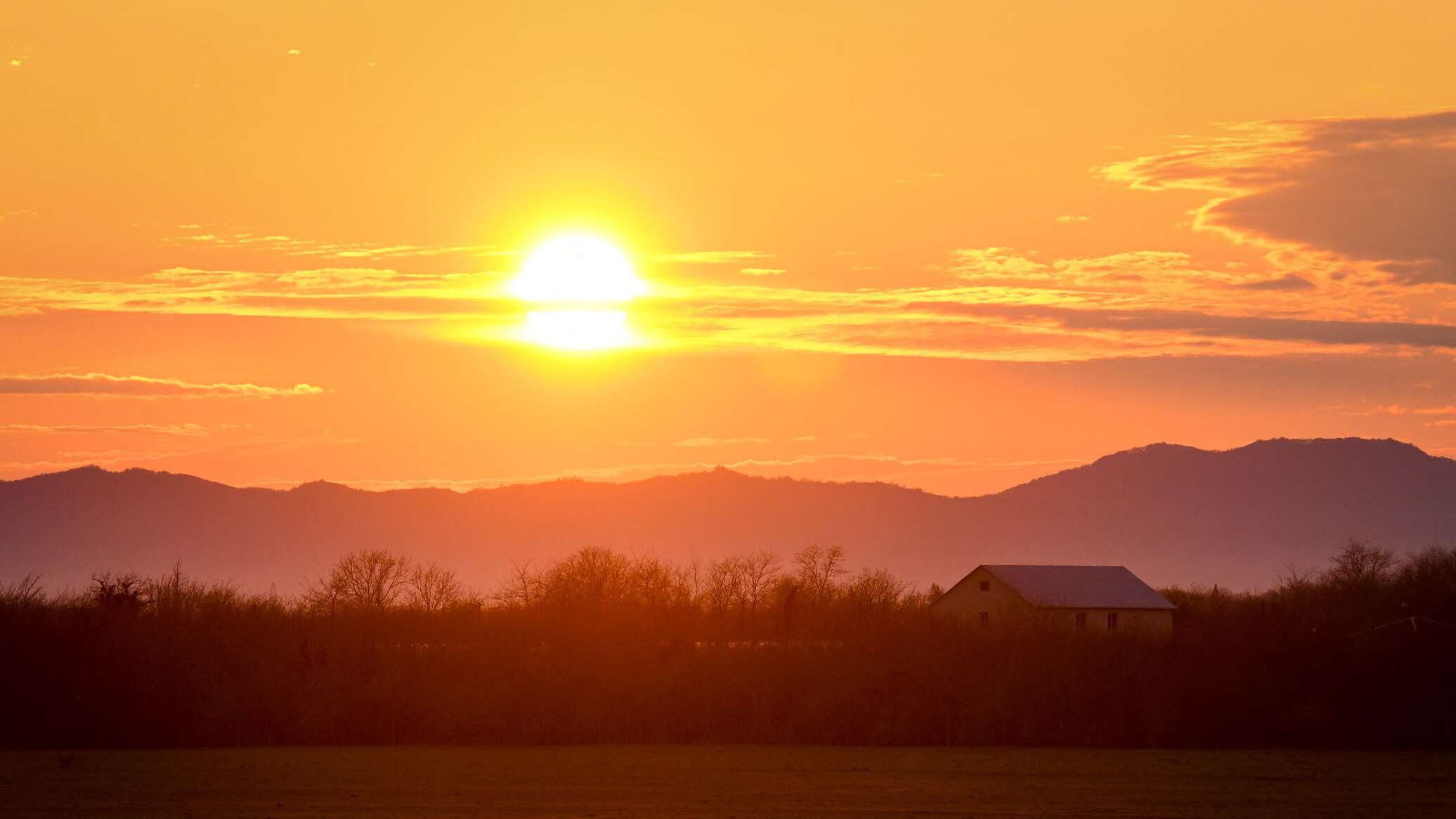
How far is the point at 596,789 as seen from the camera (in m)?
50.4

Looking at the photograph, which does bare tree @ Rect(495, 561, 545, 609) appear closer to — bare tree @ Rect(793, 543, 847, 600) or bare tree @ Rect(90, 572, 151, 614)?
bare tree @ Rect(793, 543, 847, 600)

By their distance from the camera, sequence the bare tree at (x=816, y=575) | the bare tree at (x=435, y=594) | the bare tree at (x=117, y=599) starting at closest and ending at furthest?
the bare tree at (x=117, y=599) < the bare tree at (x=435, y=594) < the bare tree at (x=816, y=575)

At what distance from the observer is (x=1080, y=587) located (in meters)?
112

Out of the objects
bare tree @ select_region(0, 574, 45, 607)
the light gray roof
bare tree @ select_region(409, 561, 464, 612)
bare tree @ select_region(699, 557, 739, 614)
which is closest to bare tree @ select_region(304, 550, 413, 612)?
bare tree @ select_region(409, 561, 464, 612)

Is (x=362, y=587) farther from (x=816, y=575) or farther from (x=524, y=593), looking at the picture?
(x=816, y=575)

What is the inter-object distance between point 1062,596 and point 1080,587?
2.49 meters

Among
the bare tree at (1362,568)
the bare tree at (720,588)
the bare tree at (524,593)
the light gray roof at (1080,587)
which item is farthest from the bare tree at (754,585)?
the bare tree at (1362,568)

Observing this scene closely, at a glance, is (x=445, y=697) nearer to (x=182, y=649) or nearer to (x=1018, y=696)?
(x=182, y=649)

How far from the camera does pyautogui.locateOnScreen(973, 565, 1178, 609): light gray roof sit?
358ft

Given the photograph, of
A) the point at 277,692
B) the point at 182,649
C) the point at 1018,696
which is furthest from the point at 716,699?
the point at 182,649

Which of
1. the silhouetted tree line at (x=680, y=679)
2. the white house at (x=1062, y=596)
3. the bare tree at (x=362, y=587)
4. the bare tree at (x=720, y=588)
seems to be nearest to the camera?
the silhouetted tree line at (x=680, y=679)

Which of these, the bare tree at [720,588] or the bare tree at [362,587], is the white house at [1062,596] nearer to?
the bare tree at [720,588]

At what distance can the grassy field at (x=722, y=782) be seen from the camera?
151 feet

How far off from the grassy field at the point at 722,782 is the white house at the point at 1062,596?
1556 inches
